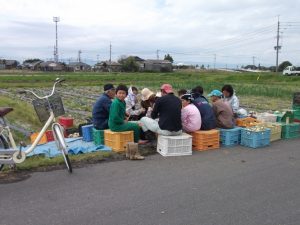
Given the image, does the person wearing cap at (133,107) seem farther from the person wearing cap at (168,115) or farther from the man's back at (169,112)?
the man's back at (169,112)

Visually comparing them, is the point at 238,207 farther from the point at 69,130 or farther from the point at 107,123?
the point at 69,130

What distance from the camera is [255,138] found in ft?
26.2

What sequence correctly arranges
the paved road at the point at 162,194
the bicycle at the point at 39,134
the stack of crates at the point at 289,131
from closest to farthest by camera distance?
1. the paved road at the point at 162,194
2. the bicycle at the point at 39,134
3. the stack of crates at the point at 289,131

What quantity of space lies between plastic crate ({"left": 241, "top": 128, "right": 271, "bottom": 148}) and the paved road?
1.17 meters

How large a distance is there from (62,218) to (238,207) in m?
2.04

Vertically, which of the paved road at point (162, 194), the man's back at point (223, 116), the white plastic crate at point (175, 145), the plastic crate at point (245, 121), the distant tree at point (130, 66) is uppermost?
the distant tree at point (130, 66)

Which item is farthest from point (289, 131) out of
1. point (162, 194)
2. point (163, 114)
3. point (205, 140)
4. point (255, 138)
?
point (162, 194)

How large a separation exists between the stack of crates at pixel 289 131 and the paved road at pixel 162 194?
2516 mm

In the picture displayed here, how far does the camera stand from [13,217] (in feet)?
13.6

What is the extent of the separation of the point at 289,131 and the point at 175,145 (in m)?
3.64

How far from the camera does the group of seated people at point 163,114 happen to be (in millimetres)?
7434

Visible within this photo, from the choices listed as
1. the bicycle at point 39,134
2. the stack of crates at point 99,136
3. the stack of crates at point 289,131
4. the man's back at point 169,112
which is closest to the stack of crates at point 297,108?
the stack of crates at point 289,131

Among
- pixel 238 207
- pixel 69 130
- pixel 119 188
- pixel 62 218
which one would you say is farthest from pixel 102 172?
pixel 69 130

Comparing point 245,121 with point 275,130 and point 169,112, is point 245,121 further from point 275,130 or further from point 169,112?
point 169,112
